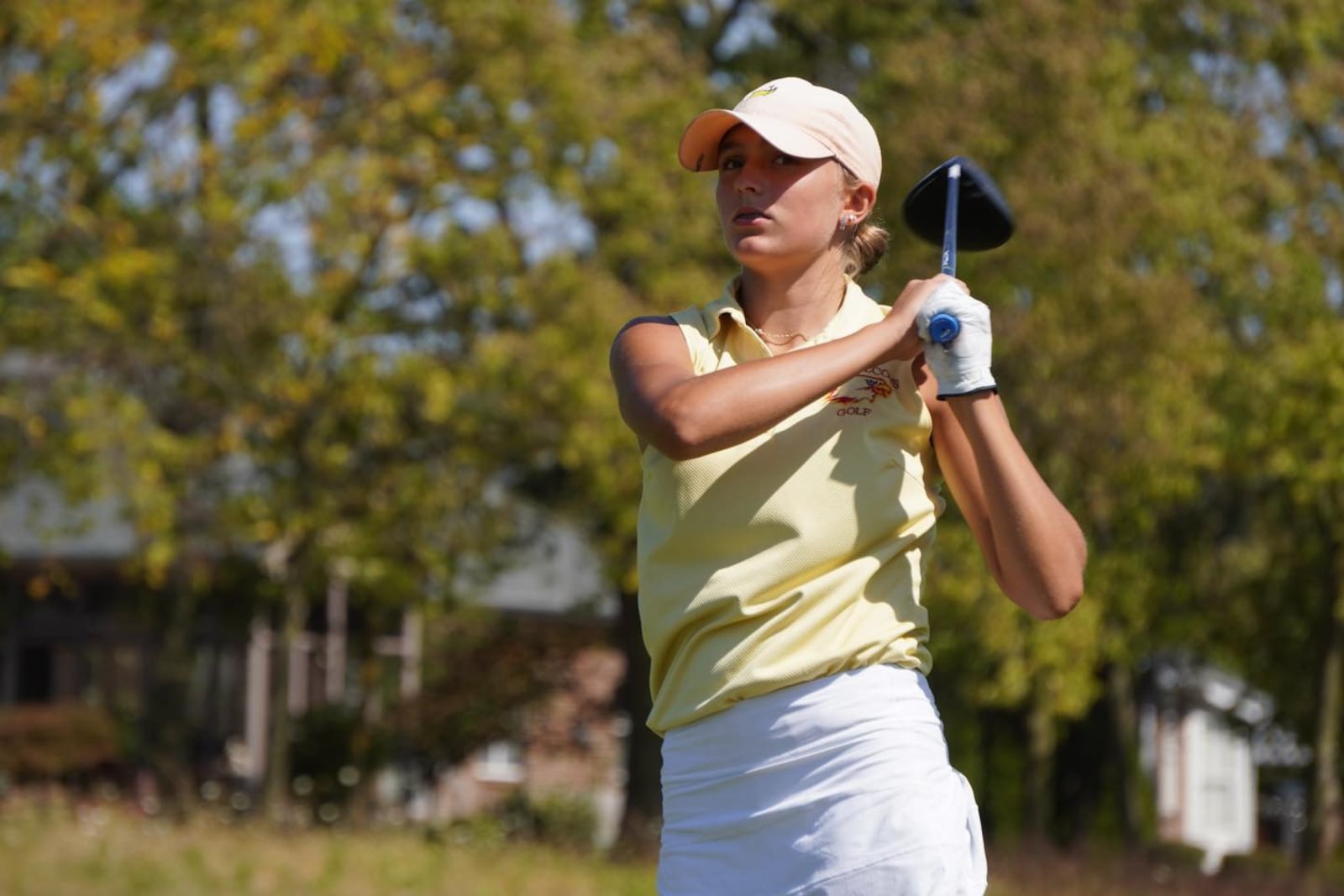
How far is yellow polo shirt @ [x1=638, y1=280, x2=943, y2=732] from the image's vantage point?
9.21ft

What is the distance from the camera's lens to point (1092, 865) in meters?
15.5

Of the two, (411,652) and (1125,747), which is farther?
(411,652)

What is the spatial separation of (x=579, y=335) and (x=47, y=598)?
15.4 m

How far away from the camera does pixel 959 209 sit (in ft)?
10.2

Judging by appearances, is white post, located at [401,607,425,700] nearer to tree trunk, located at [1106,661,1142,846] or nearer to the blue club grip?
tree trunk, located at [1106,661,1142,846]

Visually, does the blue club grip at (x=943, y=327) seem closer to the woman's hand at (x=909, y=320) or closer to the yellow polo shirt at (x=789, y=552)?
the woman's hand at (x=909, y=320)

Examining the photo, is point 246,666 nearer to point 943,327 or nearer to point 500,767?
point 500,767

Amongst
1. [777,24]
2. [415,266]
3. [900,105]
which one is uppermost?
[777,24]

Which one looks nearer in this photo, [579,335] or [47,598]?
[579,335]

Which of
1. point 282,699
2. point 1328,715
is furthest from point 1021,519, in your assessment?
point 282,699

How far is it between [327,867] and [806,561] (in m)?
11.0

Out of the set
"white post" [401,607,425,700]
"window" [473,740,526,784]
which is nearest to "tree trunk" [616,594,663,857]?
"white post" [401,607,425,700]

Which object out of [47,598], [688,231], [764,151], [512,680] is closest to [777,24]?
[688,231]

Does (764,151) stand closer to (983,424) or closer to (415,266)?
(983,424)
